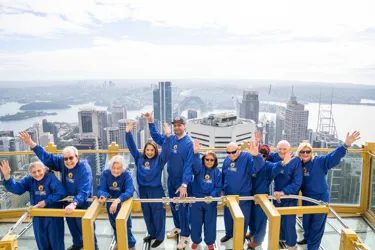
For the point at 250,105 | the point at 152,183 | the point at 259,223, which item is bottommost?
the point at 250,105

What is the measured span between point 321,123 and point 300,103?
10928mm

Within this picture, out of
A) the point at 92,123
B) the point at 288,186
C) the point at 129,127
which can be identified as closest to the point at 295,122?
the point at 92,123

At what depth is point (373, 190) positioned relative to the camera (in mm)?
4488

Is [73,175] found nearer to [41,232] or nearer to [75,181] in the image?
[75,181]

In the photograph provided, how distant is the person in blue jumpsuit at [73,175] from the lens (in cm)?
316

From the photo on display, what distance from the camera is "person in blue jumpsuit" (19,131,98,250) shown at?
3164 millimetres

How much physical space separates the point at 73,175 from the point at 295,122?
121ft

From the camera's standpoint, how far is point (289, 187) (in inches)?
127

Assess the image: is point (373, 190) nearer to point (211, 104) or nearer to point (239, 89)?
point (211, 104)

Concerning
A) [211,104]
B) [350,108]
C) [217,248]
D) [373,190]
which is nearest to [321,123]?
[350,108]

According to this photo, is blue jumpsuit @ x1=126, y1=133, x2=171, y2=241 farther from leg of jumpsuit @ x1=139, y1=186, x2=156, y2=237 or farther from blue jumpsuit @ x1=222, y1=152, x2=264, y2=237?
blue jumpsuit @ x1=222, y1=152, x2=264, y2=237

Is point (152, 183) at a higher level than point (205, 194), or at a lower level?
higher

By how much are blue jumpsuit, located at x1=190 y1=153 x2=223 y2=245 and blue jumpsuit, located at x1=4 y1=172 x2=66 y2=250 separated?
1625 millimetres

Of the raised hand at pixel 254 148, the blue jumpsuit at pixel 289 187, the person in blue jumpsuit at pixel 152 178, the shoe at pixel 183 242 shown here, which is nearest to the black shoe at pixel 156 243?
the person in blue jumpsuit at pixel 152 178
